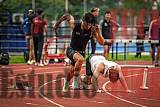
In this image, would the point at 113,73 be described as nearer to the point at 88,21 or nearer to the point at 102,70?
the point at 102,70

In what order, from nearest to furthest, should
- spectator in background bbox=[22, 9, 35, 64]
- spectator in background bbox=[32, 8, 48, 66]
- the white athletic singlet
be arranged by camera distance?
the white athletic singlet → spectator in background bbox=[32, 8, 48, 66] → spectator in background bbox=[22, 9, 35, 64]

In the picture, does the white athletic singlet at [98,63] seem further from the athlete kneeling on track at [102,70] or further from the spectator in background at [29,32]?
the spectator in background at [29,32]

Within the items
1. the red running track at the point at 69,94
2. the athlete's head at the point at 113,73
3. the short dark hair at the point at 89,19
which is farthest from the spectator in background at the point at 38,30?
the athlete's head at the point at 113,73

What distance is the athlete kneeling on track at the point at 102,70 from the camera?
11.7 meters

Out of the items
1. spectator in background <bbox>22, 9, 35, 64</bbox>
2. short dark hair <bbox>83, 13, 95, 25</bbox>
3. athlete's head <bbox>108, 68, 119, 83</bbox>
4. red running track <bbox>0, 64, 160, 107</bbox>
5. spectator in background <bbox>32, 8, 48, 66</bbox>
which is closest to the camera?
red running track <bbox>0, 64, 160, 107</bbox>

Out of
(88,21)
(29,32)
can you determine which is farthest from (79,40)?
(29,32)

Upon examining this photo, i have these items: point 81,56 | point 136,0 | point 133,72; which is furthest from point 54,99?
point 136,0

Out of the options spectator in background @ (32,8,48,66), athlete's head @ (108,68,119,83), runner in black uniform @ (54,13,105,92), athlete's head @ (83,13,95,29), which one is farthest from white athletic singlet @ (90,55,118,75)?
spectator in background @ (32,8,48,66)

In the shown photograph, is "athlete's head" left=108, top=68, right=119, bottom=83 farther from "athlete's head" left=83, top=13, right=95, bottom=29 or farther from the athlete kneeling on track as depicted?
"athlete's head" left=83, top=13, right=95, bottom=29

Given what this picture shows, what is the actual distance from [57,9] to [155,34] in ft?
107

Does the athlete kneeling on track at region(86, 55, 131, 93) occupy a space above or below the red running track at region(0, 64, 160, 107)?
above

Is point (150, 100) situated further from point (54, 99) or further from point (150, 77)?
point (150, 77)

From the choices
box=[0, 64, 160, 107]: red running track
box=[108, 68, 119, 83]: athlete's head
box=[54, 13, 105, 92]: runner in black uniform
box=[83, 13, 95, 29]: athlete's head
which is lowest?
box=[0, 64, 160, 107]: red running track

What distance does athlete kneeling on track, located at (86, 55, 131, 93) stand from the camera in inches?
459
